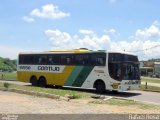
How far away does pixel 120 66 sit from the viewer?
27078 mm

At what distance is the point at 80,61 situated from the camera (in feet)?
97.4

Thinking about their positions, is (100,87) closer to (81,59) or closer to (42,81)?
(81,59)

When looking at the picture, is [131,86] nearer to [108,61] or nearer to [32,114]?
[108,61]

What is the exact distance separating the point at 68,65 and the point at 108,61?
437cm

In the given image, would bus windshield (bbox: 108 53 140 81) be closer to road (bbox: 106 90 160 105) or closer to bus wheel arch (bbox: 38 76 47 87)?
road (bbox: 106 90 160 105)

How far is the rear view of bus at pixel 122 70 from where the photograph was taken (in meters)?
27.1

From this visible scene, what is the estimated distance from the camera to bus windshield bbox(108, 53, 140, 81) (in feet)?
88.9

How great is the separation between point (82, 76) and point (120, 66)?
3.68 meters

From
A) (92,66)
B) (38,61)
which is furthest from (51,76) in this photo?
(92,66)

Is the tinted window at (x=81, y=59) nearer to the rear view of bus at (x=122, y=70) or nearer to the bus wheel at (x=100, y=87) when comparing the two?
the bus wheel at (x=100, y=87)

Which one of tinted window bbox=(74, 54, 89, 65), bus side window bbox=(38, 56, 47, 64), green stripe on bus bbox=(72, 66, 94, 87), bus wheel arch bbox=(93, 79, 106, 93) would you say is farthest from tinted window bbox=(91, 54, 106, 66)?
bus side window bbox=(38, 56, 47, 64)

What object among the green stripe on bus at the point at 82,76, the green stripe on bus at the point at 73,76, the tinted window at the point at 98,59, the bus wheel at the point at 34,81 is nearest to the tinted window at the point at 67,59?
the green stripe on bus at the point at 73,76

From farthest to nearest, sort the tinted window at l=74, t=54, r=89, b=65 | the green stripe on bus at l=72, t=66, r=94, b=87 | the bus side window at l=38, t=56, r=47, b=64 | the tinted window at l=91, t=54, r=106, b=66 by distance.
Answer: the bus side window at l=38, t=56, r=47, b=64 → the tinted window at l=74, t=54, r=89, b=65 → the green stripe on bus at l=72, t=66, r=94, b=87 → the tinted window at l=91, t=54, r=106, b=66

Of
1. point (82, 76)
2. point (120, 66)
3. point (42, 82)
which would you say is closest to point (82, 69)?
point (82, 76)
